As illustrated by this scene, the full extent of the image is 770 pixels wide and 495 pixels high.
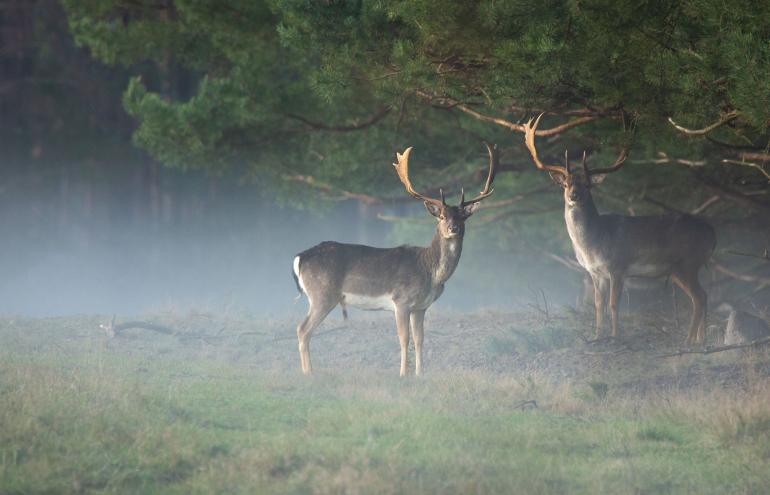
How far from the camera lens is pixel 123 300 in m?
27.2

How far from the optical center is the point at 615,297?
40.7 ft

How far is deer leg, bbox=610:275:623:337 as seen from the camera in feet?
40.2

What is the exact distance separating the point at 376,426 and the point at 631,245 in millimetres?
5647

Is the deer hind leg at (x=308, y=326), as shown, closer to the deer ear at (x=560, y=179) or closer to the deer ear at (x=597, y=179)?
the deer ear at (x=560, y=179)

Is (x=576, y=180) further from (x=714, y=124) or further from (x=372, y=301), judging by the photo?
(x=714, y=124)

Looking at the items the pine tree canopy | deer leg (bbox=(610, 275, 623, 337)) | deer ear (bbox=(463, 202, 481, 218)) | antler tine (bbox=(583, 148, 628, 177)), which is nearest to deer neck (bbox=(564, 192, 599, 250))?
antler tine (bbox=(583, 148, 628, 177))

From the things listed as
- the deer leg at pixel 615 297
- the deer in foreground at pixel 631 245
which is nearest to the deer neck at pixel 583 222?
the deer in foreground at pixel 631 245

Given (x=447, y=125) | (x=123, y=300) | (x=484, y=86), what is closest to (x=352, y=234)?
(x=123, y=300)

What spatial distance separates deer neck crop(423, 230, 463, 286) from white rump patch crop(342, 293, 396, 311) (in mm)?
468

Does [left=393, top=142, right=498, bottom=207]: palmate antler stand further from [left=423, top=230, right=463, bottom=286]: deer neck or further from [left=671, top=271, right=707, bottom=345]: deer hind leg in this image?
[left=671, top=271, right=707, bottom=345]: deer hind leg

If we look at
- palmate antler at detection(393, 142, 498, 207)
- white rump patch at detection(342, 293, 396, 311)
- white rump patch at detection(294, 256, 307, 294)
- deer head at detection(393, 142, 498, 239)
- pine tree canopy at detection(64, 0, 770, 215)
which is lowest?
white rump patch at detection(342, 293, 396, 311)

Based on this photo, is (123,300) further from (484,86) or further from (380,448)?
(380,448)

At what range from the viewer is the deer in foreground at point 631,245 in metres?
12.5

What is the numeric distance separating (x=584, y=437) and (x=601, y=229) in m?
5.02
